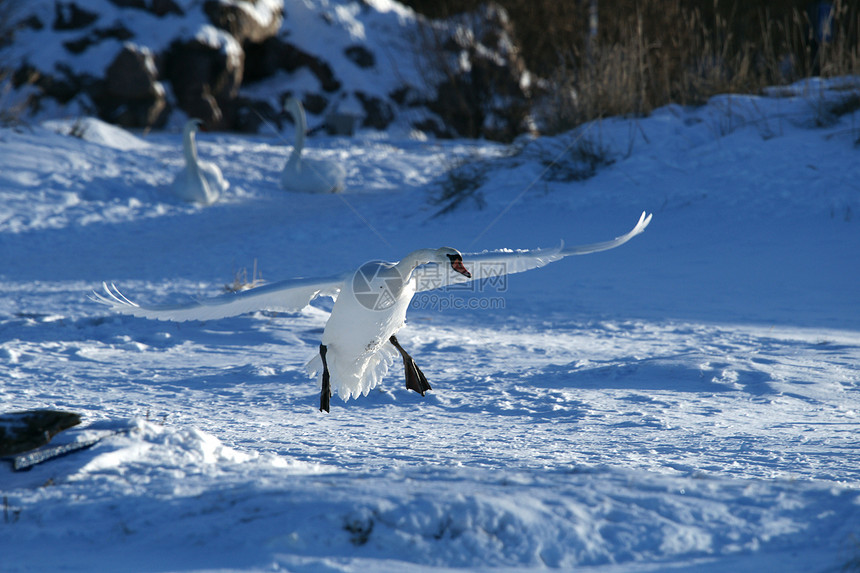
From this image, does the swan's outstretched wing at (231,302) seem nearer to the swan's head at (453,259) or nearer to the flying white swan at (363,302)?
the flying white swan at (363,302)

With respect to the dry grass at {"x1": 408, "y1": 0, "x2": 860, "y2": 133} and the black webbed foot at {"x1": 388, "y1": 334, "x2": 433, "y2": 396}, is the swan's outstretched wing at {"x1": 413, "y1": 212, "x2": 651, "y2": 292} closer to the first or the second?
the black webbed foot at {"x1": 388, "y1": 334, "x2": 433, "y2": 396}

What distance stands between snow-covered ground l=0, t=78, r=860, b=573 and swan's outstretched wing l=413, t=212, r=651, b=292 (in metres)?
0.58

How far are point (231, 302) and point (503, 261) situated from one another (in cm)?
142

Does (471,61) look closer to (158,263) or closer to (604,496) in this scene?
(158,263)

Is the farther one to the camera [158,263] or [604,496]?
[158,263]

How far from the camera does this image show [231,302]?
12.5ft

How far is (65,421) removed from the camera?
10.2 ft

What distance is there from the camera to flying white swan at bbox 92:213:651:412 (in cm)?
387

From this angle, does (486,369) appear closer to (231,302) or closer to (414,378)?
(414,378)

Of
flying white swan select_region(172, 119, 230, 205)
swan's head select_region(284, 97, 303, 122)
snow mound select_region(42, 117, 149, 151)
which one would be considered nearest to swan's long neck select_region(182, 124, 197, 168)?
flying white swan select_region(172, 119, 230, 205)

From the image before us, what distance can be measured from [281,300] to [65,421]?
1429 mm

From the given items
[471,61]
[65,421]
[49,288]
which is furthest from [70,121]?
[65,421]

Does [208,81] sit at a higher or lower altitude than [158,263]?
higher

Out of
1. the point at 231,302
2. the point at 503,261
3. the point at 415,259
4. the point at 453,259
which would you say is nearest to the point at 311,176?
the point at 503,261
